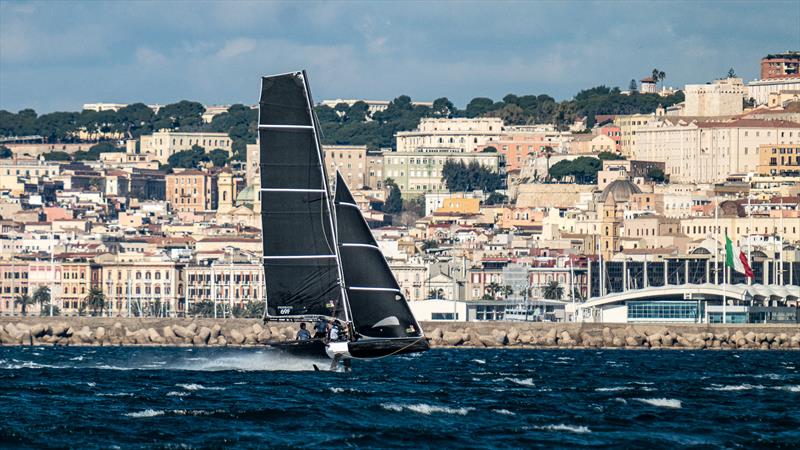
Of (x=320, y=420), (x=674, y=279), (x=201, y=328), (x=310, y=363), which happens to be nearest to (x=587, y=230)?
(x=674, y=279)

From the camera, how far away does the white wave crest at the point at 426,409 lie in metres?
38.7

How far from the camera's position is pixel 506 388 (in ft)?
151

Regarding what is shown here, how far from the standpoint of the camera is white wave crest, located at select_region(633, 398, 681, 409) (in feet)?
134

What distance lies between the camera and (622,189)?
518ft

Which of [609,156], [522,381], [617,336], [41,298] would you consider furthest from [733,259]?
[609,156]

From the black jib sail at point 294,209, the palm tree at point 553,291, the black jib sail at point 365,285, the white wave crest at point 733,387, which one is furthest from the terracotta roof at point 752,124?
the black jib sail at point 294,209

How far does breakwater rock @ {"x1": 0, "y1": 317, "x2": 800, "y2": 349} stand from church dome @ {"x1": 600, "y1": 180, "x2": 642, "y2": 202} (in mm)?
71651

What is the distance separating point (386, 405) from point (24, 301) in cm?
8975

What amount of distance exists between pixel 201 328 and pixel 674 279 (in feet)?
138

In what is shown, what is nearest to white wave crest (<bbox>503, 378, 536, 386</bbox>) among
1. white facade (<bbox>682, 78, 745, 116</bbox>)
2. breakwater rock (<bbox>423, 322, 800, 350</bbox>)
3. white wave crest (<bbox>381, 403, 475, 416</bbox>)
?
white wave crest (<bbox>381, 403, 475, 416</bbox>)

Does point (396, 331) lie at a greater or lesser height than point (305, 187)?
lesser

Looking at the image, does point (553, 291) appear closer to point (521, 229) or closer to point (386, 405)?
point (521, 229)

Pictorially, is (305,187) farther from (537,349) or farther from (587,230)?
(587,230)

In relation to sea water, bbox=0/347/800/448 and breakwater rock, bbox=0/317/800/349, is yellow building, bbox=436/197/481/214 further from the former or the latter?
sea water, bbox=0/347/800/448
